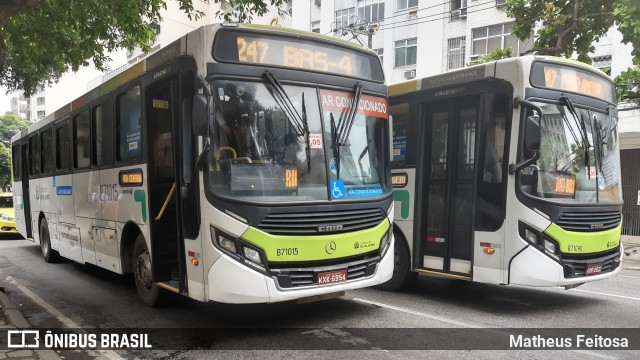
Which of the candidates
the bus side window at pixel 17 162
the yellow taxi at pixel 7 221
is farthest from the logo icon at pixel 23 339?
the yellow taxi at pixel 7 221

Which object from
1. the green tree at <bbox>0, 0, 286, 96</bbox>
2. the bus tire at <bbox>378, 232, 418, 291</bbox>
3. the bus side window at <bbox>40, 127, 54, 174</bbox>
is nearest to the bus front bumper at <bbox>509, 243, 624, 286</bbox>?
the bus tire at <bbox>378, 232, 418, 291</bbox>

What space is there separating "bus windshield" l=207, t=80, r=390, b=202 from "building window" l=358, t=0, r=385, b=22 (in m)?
23.6

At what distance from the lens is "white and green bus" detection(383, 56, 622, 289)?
6.04 metres

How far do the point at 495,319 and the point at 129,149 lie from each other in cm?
517

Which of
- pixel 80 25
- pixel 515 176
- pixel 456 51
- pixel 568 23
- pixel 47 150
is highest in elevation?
pixel 456 51

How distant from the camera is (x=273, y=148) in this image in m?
5.11

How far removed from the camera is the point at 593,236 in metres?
6.31

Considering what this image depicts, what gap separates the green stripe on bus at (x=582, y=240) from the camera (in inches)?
237

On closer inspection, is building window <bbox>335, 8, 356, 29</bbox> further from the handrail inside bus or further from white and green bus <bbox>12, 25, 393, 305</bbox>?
the handrail inside bus

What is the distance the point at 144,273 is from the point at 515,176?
4918mm

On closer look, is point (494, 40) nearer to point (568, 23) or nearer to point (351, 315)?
point (568, 23)

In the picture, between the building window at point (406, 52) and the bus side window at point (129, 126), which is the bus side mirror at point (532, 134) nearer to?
the bus side window at point (129, 126)

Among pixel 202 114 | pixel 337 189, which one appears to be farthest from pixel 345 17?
pixel 202 114

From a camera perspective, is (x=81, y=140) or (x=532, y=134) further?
(x=81, y=140)
